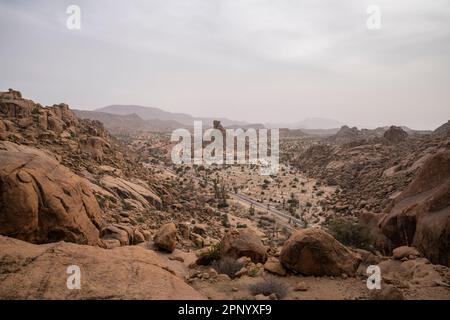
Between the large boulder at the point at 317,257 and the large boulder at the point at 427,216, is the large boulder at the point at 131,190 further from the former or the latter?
the large boulder at the point at 427,216

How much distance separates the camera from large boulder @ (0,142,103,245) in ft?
22.3

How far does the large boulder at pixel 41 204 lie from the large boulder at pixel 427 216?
332 inches

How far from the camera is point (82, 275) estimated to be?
18.3 feet

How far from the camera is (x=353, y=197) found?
22.9 meters

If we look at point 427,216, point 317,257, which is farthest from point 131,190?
point 427,216

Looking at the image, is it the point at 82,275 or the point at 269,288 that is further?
the point at 269,288

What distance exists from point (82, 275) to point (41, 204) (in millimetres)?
2497

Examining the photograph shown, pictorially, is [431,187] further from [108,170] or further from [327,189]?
[327,189]

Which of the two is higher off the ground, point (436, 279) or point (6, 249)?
point (6, 249)

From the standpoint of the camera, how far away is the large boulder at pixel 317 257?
7.70 m

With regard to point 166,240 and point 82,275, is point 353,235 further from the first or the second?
point 82,275

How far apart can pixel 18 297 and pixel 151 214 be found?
35.0ft

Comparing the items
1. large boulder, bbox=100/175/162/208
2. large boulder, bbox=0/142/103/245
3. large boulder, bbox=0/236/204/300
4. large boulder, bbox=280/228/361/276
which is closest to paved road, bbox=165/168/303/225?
large boulder, bbox=100/175/162/208

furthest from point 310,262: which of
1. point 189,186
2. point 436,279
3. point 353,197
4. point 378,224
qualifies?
point 189,186
